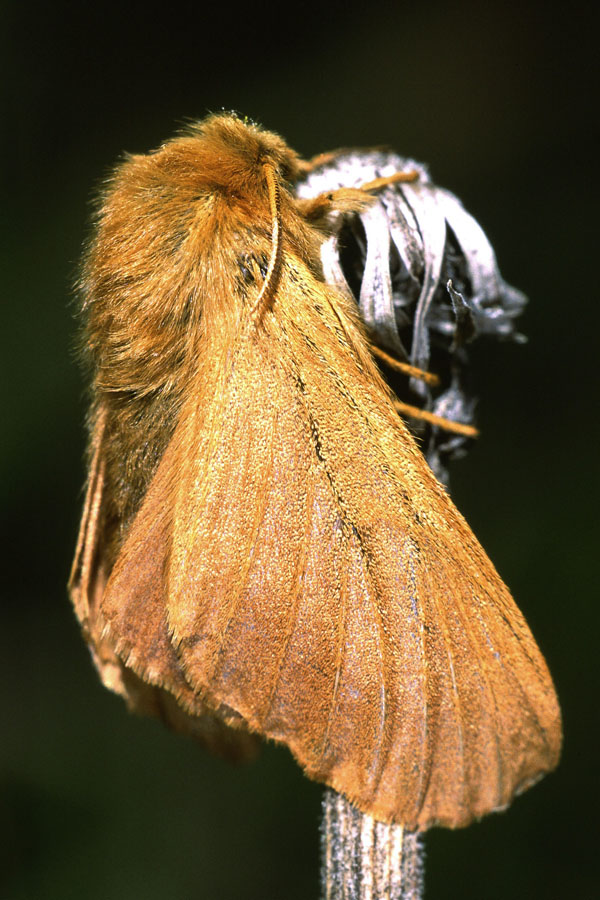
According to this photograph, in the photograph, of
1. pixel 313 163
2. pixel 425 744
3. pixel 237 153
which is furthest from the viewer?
pixel 313 163

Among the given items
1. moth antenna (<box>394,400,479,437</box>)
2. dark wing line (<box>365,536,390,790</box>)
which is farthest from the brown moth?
moth antenna (<box>394,400,479,437</box>)

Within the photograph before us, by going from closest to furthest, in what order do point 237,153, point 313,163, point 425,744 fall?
point 425,744 < point 237,153 < point 313,163

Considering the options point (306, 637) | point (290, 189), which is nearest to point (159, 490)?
point (306, 637)

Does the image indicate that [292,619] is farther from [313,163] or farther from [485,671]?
[313,163]

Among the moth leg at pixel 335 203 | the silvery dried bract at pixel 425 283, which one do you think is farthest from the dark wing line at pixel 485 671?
the moth leg at pixel 335 203

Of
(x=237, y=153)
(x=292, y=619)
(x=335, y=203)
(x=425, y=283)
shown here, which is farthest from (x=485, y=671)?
(x=237, y=153)

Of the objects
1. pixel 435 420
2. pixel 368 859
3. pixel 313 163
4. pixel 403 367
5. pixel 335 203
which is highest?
pixel 313 163

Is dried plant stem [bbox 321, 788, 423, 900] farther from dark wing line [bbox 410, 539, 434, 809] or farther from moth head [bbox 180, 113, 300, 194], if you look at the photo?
moth head [bbox 180, 113, 300, 194]
